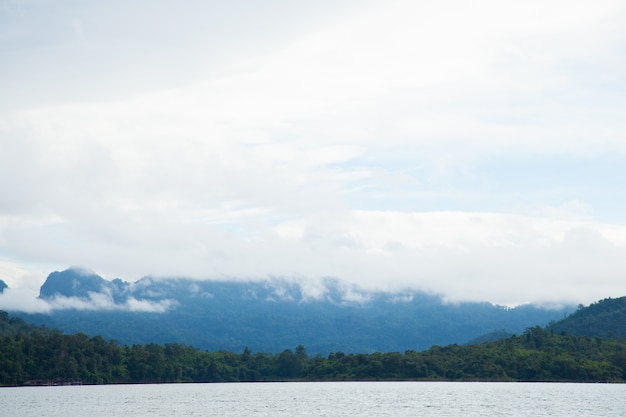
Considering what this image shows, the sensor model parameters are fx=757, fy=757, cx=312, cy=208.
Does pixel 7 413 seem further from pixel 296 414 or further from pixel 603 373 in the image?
pixel 603 373

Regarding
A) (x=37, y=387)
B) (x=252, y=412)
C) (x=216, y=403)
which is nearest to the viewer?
(x=252, y=412)

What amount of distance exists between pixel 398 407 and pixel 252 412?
2099 cm

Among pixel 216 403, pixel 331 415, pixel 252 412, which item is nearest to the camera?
pixel 331 415

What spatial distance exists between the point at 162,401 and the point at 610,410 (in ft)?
231

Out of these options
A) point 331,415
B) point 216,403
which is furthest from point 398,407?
point 216,403

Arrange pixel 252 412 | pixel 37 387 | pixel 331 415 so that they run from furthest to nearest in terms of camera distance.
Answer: pixel 37 387, pixel 252 412, pixel 331 415

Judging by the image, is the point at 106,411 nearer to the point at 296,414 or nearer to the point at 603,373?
the point at 296,414

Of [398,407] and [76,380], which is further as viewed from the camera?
[76,380]

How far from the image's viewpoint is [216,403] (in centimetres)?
12194

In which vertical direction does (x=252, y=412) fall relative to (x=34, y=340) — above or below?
below

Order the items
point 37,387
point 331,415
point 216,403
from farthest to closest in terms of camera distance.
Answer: point 37,387, point 216,403, point 331,415

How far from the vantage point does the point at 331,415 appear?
94.7m

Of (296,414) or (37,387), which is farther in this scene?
(37,387)

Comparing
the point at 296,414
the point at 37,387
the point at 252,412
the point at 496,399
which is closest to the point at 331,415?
the point at 296,414
